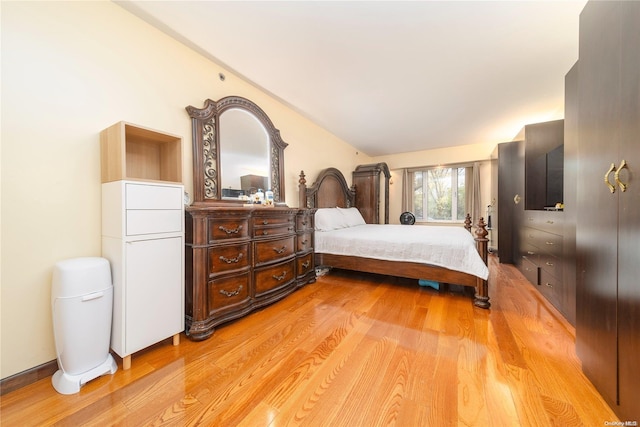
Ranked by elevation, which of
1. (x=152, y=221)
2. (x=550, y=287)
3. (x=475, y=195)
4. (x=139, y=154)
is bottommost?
(x=550, y=287)

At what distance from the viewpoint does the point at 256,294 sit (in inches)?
79.7

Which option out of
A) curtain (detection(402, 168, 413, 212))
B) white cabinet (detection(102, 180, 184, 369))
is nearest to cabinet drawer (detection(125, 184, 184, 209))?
white cabinet (detection(102, 180, 184, 369))

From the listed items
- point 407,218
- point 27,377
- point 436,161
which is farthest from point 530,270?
point 27,377

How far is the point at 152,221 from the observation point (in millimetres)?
1428

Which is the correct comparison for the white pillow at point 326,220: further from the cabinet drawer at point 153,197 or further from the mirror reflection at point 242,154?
the cabinet drawer at point 153,197

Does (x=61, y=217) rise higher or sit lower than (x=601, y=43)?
lower

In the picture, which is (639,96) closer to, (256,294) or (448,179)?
(256,294)

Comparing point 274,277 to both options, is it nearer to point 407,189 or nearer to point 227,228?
point 227,228

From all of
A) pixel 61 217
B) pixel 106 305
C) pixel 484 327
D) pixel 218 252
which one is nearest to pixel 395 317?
pixel 484 327

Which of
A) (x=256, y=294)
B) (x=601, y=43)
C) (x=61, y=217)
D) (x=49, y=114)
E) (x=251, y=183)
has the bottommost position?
(x=256, y=294)

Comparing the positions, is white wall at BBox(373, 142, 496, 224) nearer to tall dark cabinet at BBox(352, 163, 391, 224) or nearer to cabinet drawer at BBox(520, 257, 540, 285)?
tall dark cabinet at BBox(352, 163, 391, 224)

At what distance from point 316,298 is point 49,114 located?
7.77ft

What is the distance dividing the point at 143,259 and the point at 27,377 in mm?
784

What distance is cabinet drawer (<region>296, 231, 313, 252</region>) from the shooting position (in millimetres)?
2662
